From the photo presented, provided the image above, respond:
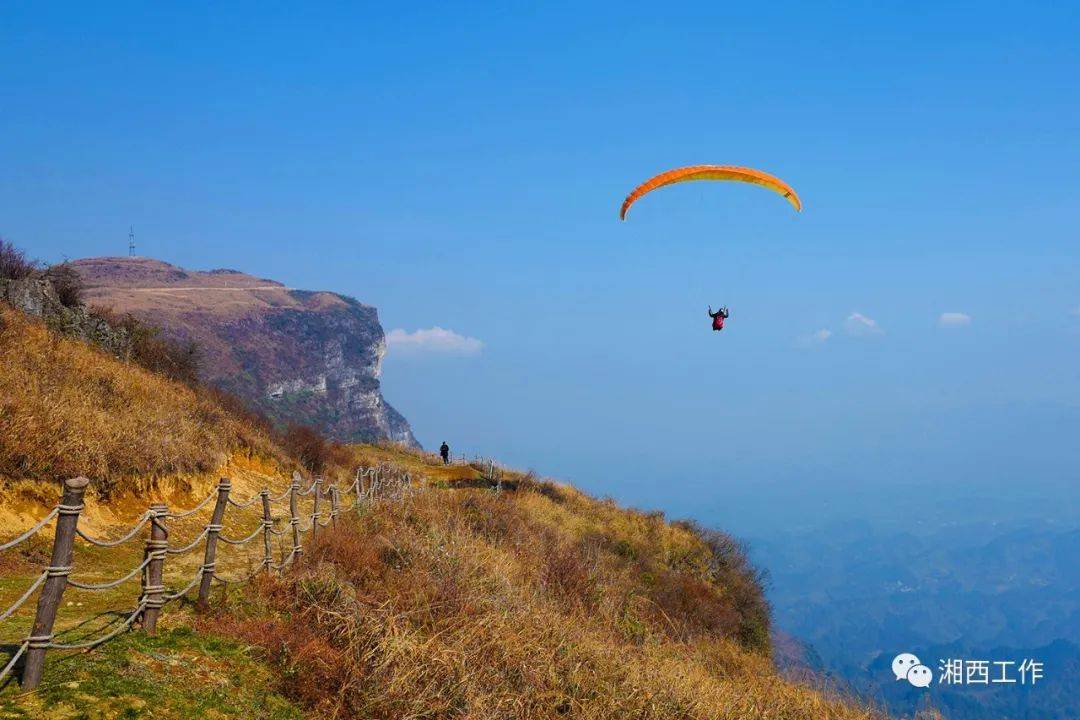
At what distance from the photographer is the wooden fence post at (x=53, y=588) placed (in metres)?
6.02

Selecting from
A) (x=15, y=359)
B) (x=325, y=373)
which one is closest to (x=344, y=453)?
(x=15, y=359)

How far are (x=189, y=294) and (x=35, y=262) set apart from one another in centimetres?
14186

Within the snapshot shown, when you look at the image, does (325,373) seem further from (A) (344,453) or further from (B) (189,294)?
(A) (344,453)

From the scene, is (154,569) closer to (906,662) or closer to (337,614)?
(337,614)

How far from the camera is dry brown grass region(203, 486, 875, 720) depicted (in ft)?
27.2

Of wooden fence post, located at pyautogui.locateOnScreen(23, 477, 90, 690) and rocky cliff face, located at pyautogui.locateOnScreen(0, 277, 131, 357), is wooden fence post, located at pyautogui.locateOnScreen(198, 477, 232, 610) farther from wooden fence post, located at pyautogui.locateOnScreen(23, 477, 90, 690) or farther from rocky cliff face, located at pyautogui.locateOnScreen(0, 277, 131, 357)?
rocky cliff face, located at pyautogui.locateOnScreen(0, 277, 131, 357)

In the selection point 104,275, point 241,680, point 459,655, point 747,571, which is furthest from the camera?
point 104,275

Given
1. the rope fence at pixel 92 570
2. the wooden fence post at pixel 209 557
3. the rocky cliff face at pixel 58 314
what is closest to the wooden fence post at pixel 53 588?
the rope fence at pixel 92 570

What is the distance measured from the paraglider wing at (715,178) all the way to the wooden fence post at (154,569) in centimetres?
2602

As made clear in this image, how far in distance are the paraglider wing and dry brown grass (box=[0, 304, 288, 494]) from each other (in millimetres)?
19278

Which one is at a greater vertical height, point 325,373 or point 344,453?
point 325,373

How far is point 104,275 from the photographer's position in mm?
162500

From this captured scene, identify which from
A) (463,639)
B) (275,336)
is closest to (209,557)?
(463,639)

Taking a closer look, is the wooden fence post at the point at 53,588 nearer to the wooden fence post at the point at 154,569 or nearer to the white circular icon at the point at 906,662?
the wooden fence post at the point at 154,569
